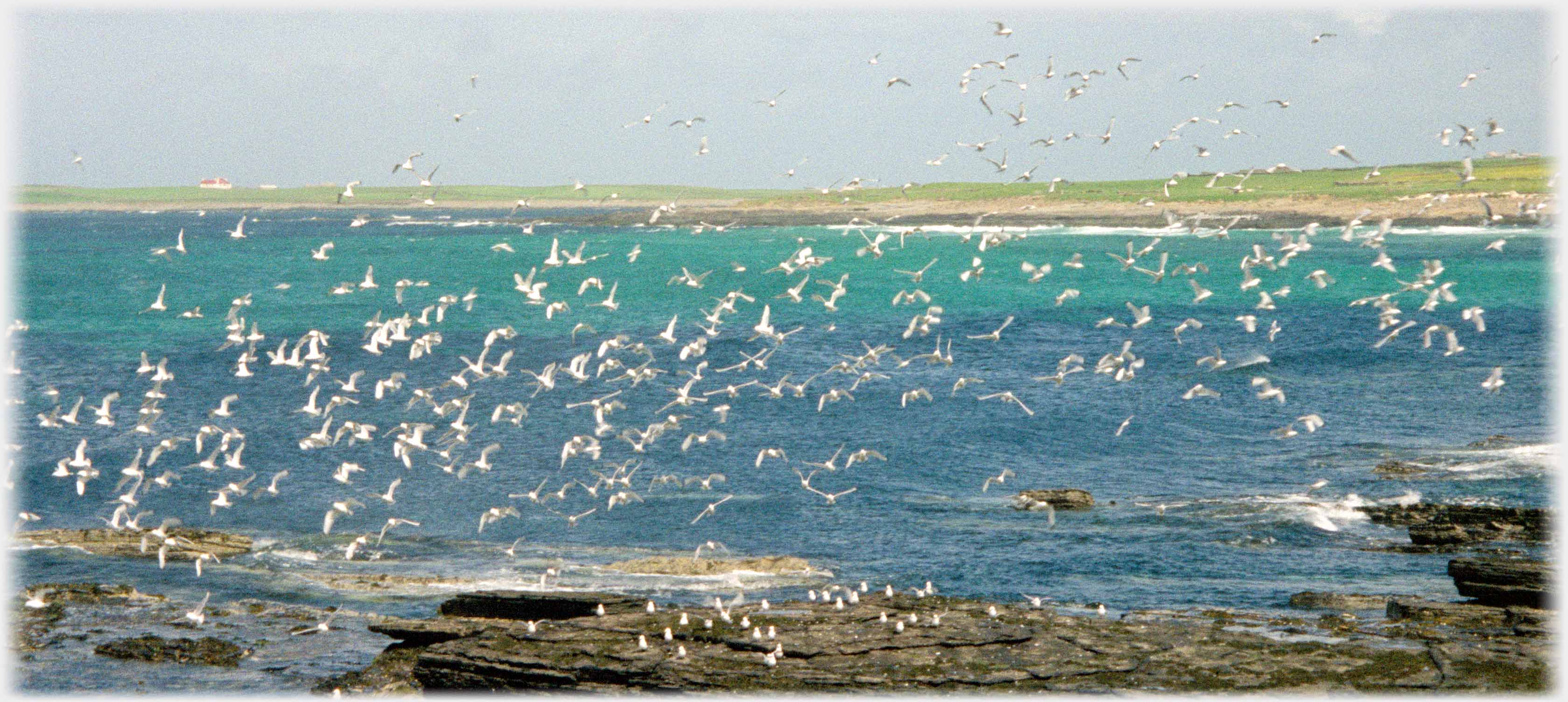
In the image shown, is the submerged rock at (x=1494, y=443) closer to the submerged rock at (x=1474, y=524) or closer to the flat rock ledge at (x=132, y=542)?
the submerged rock at (x=1474, y=524)

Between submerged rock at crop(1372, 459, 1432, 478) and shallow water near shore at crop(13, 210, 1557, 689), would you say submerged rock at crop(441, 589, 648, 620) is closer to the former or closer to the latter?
shallow water near shore at crop(13, 210, 1557, 689)

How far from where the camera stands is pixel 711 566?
3541 centimetres

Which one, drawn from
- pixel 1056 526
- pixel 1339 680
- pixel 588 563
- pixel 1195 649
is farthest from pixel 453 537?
pixel 1339 680

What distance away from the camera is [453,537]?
39562 mm

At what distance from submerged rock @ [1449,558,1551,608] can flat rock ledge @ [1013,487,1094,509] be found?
42.8 ft

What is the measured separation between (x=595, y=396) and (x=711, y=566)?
2873 centimetres

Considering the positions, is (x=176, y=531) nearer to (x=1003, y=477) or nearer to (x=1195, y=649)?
(x=1003, y=477)

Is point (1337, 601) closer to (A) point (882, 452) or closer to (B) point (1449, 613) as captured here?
(B) point (1449, 613)

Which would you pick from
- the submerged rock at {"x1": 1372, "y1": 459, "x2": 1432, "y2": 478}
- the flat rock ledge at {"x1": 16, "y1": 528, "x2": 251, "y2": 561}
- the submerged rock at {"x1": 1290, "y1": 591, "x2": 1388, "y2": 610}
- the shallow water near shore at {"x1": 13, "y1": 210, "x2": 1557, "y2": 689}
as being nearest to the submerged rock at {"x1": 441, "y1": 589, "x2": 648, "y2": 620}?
the shallow water near shore at {"x1": 13, "y1": 210, "x2": 1557, "y2": 689}

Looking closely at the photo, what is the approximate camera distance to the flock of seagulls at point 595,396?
3700cm

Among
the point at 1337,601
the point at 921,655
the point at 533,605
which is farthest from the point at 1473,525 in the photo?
the point at 533,605

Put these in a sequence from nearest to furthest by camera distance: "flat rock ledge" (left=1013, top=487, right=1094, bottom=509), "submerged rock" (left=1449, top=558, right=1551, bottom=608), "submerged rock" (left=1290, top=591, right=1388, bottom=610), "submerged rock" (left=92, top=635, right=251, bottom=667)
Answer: "submerged rock" (left=1449, top=558, right=1551, bottom=608) < "submerged rock" (left=92, top=635, right=251, bottom=667) < "submerged rock" (left=1290, top=591, right=1388, bottom=610) < "flat rock ledge" (left=1013, top=487, right=1094, bottom=509)

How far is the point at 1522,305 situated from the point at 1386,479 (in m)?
61.9

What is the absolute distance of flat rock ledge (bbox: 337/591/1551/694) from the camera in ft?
75.9
